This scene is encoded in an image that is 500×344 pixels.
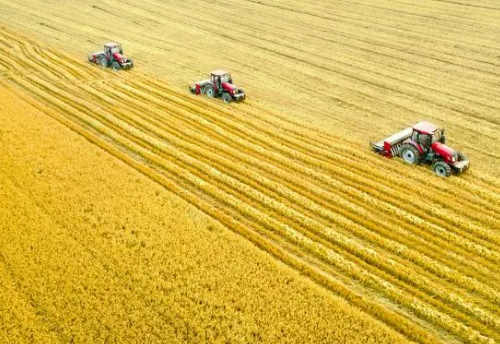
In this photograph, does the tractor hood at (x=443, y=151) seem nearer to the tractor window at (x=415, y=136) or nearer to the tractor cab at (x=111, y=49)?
the tractor window at (x=415, y=136)

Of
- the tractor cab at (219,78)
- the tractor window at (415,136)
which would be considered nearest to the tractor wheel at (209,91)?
the tractor cab at (219,78)

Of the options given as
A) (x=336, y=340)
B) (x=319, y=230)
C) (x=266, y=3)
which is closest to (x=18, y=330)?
(x=336, y=340)

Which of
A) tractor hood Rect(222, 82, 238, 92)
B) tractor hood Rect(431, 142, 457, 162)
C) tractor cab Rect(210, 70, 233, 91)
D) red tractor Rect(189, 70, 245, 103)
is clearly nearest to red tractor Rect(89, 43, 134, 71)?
red tractor Rect(189, 70, 245, 103)

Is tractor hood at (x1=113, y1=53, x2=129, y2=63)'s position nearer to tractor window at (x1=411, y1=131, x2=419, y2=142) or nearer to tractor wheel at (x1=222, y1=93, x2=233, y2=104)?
tractor wheel at (x1=222, y1=93, x2=233, y2=104)

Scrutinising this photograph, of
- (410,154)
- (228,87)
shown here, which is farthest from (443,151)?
(228,87)

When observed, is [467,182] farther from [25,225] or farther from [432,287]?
[25,225]

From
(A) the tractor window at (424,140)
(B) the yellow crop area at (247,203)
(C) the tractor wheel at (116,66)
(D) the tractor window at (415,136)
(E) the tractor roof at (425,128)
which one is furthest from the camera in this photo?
(C) the tractor wheel at (116,66)

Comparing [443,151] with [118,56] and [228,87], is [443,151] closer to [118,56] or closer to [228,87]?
[228,87]
